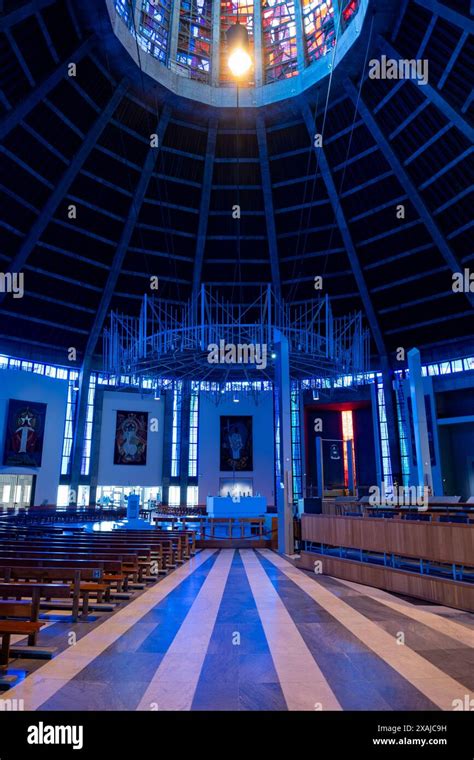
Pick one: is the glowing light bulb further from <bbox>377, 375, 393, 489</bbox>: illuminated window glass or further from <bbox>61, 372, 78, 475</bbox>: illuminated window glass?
<bbox>61, 372, 78, 475</bbox>: illuminated window glass

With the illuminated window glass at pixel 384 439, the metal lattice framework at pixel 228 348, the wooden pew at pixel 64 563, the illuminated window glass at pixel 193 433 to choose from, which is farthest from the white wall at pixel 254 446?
the wooden pew at pixel 64 563

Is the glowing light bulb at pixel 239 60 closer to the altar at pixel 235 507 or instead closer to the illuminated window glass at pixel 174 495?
the altar at pixel 235 507

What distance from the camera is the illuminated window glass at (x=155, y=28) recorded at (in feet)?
82.0

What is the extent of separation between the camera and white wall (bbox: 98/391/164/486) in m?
34.4

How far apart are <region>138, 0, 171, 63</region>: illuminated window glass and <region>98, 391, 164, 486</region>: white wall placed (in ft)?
66.4

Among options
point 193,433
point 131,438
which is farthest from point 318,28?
point 131,438

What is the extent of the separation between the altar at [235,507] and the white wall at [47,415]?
51.3 ft

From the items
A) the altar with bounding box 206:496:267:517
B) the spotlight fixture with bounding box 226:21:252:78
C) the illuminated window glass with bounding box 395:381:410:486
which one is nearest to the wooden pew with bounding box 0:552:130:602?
the altar with bounding box 206:496:267:517

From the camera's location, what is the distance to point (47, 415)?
105ft

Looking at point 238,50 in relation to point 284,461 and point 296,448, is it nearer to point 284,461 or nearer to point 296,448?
point 284,461

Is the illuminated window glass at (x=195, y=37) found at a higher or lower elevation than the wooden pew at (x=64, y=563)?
higher

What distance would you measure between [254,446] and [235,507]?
15.4 metres

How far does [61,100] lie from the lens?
24.1 m

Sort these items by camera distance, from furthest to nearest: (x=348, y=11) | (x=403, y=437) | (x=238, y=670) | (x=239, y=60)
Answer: (x=403, y=437) < (x=348, y=11) < (x=239, y=60) < (x=238, y=670)
